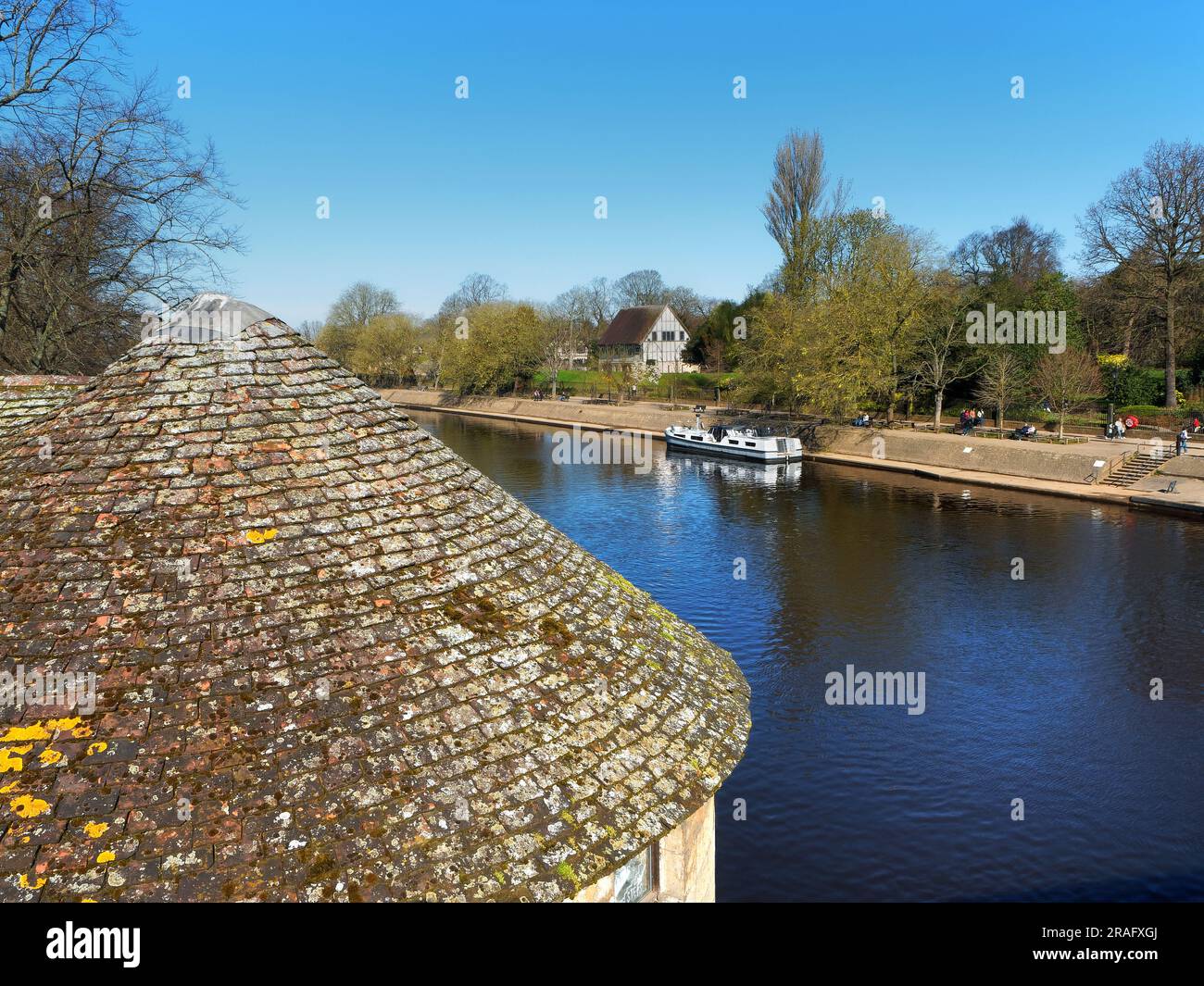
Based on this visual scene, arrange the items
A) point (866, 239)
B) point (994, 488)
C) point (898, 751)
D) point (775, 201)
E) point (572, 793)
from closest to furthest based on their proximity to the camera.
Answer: point (572, 793)
point (898, 751)
point (994, 488)
point (866, 239)
point (775, 201)

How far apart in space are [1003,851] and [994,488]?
33.4 meters

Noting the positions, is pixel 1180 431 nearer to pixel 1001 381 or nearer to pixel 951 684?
pixel 1001 381

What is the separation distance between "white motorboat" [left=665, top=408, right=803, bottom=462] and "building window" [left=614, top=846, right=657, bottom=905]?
4779 centimetres

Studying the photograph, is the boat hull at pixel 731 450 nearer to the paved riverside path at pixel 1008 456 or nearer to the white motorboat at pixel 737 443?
the white motorboat at pixel 737 443

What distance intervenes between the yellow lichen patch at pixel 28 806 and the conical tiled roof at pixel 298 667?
0.02 meters

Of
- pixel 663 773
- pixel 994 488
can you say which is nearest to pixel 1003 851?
pixel 663 773

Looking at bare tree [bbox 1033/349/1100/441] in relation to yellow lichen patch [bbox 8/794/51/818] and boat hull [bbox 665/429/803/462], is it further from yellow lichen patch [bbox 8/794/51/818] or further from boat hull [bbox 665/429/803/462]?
yellow lichen patch [bbox 8/794/51/818]

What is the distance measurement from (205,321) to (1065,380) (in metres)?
50.9

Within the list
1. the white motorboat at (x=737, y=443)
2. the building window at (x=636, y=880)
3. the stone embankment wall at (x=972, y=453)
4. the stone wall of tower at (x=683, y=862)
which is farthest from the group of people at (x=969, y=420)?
the building window at (x=636, y=880)

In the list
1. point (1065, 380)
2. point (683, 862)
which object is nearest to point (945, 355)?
point (1065, 380)

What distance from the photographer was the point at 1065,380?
4916 centimetres

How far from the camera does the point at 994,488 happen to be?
44.8 metres

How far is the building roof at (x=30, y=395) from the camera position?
11.5m
